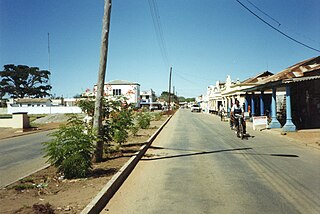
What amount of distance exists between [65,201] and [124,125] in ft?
20.8

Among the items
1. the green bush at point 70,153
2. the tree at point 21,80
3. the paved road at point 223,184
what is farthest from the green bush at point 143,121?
the tree at point 21,80

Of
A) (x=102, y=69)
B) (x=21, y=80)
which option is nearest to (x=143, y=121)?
(x=102, y=69)

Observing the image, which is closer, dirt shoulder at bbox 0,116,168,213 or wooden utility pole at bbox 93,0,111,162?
dirt shoulder at bbox 0,116,168,213

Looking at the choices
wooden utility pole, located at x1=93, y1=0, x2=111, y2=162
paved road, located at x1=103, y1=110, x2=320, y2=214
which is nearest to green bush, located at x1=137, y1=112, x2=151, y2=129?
paved road, located at x1=103, y1=110, x2=320, y2=214

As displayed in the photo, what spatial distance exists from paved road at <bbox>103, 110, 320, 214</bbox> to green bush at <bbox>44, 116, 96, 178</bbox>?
3.63 feet

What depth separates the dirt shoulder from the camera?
4.82 metres

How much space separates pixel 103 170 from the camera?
7566mm

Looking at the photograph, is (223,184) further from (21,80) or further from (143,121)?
(21,80)

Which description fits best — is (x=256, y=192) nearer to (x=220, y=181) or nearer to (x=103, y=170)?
(x=220, y=181)

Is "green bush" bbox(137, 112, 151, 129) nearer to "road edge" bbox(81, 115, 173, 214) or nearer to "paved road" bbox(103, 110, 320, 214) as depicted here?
"paved road" bbox(103, 110, 320, 214)

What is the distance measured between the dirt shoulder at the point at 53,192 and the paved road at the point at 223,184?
528 mm

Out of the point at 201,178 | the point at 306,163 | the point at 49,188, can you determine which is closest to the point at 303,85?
the point at 306,163

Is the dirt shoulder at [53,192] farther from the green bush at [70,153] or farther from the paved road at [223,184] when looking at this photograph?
the paved road at [223,184]

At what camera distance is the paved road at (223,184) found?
501 centimetres
